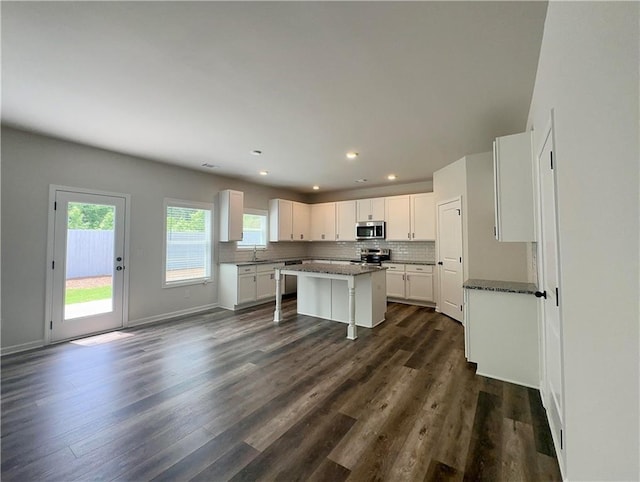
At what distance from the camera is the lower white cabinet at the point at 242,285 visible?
530 cm

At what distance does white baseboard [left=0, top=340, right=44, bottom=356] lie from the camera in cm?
317

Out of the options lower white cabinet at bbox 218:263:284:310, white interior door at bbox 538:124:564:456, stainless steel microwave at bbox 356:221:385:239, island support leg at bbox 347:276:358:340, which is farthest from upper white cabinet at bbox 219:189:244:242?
white interior door at bbox 538:124:564:456

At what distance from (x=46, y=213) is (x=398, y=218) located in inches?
231

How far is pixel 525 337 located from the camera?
248cm

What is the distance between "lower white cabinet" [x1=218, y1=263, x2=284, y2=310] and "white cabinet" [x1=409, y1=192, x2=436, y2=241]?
298 centimetres

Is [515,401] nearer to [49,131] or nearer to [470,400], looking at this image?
[470,400]

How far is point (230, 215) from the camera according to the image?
17.8 feet

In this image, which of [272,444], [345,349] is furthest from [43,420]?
[345,349]

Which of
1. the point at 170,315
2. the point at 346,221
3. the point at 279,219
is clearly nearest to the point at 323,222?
the point at 346,221

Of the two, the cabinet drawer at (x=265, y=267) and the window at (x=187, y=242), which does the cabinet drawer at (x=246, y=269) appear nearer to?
the cabinet drawer at (x=265, y=267)

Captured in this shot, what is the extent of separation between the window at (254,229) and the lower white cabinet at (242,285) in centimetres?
77

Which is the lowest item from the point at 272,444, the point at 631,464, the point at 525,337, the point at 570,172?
the point at 272,444

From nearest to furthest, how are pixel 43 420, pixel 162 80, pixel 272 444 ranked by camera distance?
pixel 272 444 → pixel 43 420 → pixel 162 80

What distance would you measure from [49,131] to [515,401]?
5708 millimetres
